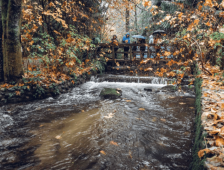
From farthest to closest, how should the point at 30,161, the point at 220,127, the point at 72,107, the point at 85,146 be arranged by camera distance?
1. the point at 72,107
2. the point at 85,146
3. the point at 30,161
4. the point at 220,127

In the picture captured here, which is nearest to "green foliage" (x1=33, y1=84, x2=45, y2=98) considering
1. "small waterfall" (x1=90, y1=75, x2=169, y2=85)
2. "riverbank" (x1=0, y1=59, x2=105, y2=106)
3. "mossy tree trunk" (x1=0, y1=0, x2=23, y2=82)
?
"riverbank" (x1=0, y1=59, x2=105, y2=106)

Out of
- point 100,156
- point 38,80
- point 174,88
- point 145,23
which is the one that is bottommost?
point 100,156

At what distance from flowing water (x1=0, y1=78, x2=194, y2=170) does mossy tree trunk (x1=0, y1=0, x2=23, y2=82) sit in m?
1.23

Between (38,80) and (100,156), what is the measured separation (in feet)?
13.3

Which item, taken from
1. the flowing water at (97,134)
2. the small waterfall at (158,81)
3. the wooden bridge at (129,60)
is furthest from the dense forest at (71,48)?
the flowing water at (97,134)

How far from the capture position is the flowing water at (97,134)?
2523 millimetres

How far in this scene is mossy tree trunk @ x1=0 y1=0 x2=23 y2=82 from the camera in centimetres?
475

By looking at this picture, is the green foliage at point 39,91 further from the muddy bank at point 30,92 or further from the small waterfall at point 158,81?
the small waterfall at point 158,81

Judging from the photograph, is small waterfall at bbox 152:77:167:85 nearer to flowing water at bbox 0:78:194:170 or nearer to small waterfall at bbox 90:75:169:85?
small waterfall at bbox 90:75:169:85

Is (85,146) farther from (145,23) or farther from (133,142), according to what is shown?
(145,23)

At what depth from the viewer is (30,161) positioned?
2.51 metres

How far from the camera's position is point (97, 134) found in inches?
134

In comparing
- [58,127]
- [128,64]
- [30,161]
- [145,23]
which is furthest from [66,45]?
[145,23]

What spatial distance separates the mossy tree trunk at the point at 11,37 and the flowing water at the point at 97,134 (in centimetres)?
123
